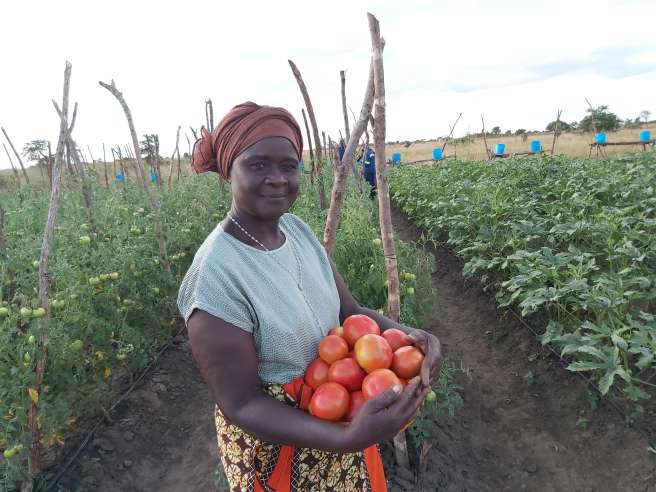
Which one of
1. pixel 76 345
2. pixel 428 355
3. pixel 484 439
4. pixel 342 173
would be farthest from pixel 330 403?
pixel 484 439

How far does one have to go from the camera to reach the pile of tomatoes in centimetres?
112

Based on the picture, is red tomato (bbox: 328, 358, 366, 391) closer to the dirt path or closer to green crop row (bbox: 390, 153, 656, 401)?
the dirt path

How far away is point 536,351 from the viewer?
379 centimetres

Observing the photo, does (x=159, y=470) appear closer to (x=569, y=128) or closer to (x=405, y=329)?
(x=405, y=329)

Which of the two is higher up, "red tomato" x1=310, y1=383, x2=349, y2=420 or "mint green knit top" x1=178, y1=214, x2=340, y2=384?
"mint green knit top" x1=178, y1=214, x2=340, y2=384

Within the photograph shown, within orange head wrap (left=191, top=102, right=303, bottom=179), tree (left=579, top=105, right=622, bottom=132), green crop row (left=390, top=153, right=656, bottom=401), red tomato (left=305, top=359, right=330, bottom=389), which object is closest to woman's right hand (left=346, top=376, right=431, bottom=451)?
red tomato (left=305, top=359, right=330, bottom=389)

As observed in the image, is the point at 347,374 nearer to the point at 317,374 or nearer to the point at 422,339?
the point at 317,374

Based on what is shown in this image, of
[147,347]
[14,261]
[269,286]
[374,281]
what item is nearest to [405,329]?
[269,286]

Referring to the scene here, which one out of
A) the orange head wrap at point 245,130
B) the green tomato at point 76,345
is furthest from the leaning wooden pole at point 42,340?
the orange head wrap at point 245,130

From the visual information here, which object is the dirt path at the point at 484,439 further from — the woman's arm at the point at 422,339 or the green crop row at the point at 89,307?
the woman's arm at the point at 422,339

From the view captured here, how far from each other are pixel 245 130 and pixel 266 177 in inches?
5.3

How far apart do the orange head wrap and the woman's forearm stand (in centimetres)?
64

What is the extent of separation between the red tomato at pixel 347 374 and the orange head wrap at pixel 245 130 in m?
0.60

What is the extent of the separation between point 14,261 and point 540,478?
3481mm
